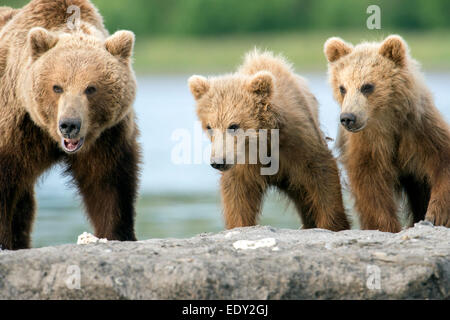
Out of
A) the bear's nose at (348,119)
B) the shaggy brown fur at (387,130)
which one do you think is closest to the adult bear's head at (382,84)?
the shaggy brown fur at (387,130)

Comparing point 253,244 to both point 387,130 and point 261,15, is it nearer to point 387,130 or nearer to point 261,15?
point 387,130

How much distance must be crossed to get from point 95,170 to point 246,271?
1.90 meters

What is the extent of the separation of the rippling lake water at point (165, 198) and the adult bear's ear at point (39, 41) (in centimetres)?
98

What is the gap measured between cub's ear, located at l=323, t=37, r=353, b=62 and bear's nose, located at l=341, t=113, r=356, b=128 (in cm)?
71

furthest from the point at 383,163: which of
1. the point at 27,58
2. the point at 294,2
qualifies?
the point at 294,2

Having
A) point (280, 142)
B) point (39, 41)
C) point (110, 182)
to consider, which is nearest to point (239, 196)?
point (280, 142)

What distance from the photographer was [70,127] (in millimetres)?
6223

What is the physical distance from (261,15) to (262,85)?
1220 inches

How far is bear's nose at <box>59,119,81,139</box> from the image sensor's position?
620cm

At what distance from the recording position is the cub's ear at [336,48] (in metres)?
7.11

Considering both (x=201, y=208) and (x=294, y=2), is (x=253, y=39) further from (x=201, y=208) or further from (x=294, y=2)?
(x=201, y=208)

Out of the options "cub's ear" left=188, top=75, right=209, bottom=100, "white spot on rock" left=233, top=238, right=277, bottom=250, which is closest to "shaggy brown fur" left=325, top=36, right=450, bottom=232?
"cub's ear" left=188, top=75, right=209, bottom=100

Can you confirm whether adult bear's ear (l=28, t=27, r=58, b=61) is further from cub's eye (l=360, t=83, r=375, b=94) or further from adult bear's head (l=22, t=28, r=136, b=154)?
cub's eye (l=360, t=83, r=375, b=94)

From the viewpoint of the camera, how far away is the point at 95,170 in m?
6.82
